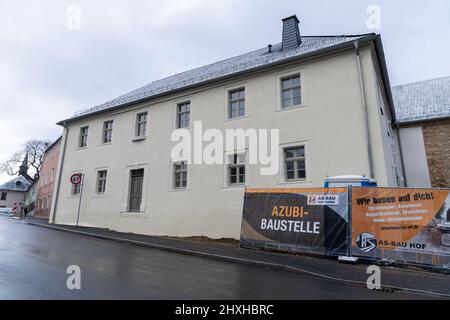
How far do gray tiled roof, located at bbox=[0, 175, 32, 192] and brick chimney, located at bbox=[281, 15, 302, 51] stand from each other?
68.1 meters

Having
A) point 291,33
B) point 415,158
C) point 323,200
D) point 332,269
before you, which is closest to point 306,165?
point 323,200

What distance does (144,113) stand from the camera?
17.7 m

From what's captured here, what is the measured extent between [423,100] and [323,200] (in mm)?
16411

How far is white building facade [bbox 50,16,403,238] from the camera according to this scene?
1146cm

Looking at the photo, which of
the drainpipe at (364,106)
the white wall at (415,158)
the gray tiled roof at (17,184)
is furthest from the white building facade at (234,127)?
the gray tiled roof at (17,184)

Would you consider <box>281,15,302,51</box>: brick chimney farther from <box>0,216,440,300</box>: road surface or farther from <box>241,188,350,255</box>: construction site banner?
<box>0,216,440,300</box>: road surface

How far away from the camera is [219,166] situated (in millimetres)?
13719

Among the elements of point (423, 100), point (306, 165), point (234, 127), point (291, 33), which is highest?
point (291, 33)

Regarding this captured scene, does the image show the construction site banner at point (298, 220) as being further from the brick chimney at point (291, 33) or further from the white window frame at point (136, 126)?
the brick chimney at point (291, 33)

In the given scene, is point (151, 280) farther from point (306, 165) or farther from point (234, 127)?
point (234, 127)

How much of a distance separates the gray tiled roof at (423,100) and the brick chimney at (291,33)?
29.2 feet
